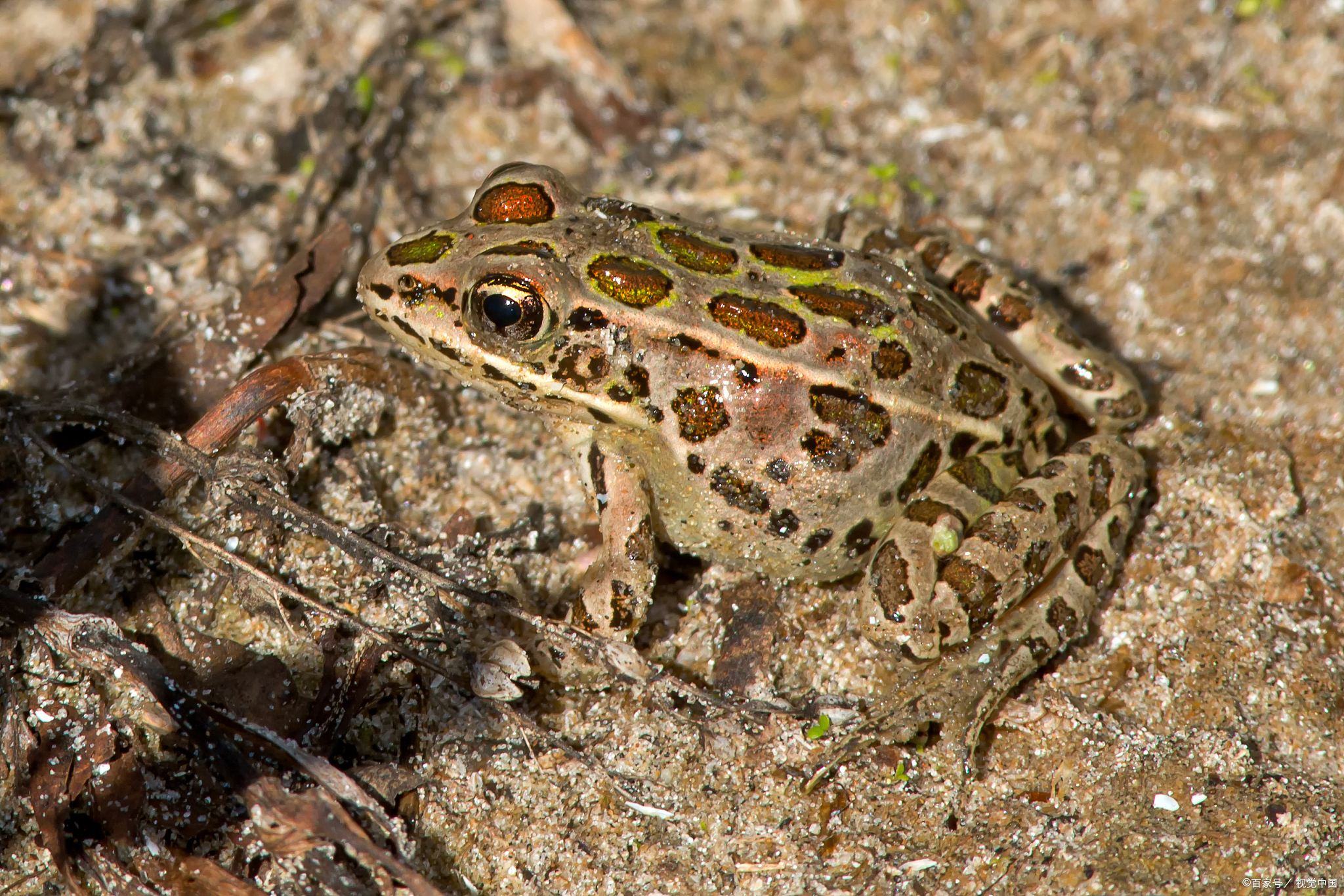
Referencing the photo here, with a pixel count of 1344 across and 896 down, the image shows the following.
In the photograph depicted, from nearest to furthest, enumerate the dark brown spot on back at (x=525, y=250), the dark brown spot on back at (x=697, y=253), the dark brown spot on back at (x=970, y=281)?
the dark brown spot on back at (x=525, y=250)
the dark brown spot on back at (x=697, y=253)
the dark brown spot on back at (x=970, y=281)

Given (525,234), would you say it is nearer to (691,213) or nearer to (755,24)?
(691,213)

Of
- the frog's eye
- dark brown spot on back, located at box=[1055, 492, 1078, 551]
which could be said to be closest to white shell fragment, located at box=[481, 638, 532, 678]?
Answer: the frog's eye

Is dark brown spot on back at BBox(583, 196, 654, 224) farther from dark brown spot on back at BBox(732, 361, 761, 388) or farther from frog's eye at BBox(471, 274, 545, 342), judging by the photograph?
dark brown spot on back at BBox(732, 361, 761, 388)

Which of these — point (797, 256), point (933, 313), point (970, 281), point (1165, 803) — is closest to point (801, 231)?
point (970, 281)

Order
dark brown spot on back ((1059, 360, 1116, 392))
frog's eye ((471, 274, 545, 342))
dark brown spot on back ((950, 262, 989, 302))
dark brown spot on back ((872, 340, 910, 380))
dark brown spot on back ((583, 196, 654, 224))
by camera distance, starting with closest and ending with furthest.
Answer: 1. frog's eye ((471, 274, 545, 342))
2. dark brown spot on back ((872, 340, 910, 380))
3. dark brown spot on back ((583, 196, 654, 224))
4. dark brown spot on back ((1059, 360, 1116, 392))
5. dark brown spot on back ((950, 262, 989, 302))

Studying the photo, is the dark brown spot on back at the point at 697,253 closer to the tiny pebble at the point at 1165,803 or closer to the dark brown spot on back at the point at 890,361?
the dark brown spot on back at the point at 890,361

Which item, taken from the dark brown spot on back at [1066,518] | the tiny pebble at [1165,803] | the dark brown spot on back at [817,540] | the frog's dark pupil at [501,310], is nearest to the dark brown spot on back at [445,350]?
the frog's dark pupil at [501,310]

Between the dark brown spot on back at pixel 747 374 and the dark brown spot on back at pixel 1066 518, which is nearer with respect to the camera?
the dark brown spot on back at pixel 747 374
